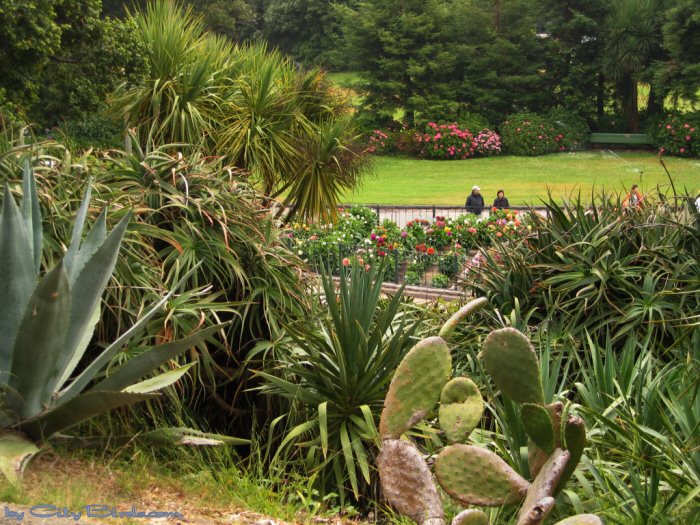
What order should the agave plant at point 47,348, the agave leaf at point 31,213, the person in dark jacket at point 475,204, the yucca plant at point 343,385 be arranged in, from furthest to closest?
the person in dark jacket at point 475,204 < the yucca plant at point 343,385 < the agave leaf at point 31,213 < the agave plant at point 47,348

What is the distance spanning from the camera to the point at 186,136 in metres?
8.72

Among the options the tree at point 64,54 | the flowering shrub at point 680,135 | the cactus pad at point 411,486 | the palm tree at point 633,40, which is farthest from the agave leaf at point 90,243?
the palm tree at point 633,40

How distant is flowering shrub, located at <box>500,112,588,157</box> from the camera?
117 ft

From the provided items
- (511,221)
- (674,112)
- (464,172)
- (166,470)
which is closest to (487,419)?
(166,470)

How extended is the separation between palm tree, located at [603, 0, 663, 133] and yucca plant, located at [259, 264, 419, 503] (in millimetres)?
34945

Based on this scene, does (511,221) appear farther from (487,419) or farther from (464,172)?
(464,172)

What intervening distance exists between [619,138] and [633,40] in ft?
17.0

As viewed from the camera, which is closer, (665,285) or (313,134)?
(665,285)

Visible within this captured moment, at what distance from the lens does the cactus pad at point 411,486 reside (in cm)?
268

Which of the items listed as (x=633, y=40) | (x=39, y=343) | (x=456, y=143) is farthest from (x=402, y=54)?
(x=39, y=343)

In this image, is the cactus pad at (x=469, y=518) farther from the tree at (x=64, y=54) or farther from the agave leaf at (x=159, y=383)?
the tree at (x=64, y=54)

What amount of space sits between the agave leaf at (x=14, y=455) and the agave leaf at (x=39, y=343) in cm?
19

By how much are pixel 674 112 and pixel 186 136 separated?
33.2 m

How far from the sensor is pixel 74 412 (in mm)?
3164
